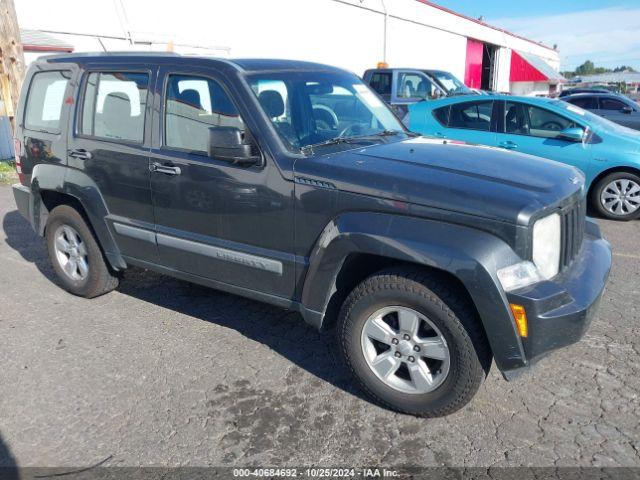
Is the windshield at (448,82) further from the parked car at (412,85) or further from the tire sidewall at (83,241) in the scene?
the tire sidewall at (83,241)

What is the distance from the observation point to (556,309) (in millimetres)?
2598

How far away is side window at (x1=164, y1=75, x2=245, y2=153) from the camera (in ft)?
11.3

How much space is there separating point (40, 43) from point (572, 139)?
31.0 ft

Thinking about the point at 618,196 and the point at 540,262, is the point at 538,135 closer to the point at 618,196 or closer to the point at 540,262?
the point at 618,196

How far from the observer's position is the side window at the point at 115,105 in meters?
3.84

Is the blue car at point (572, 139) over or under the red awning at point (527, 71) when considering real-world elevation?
under

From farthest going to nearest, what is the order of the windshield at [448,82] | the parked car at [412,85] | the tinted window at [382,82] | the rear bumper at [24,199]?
the tinted window at [382,82]
the windshield at [448,82]
the parked car at [412,85]
the rear bumper at [24,199]

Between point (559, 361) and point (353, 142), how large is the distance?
1968 mm

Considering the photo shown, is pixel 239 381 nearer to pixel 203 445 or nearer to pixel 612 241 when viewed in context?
pixel 203 445

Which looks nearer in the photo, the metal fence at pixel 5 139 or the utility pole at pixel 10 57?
the utility pole at pixel 10 57

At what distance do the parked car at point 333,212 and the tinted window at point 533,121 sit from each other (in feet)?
11.7

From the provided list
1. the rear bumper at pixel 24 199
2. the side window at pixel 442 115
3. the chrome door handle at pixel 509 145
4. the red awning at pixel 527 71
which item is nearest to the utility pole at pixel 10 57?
the rear bumper at pixel 24 199

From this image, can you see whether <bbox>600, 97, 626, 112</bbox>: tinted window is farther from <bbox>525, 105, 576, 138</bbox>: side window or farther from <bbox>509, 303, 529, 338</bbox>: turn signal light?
<bbox>509, 303, 529, 338</bbox>: turn signal light

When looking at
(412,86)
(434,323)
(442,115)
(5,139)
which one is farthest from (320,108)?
(5,139)
